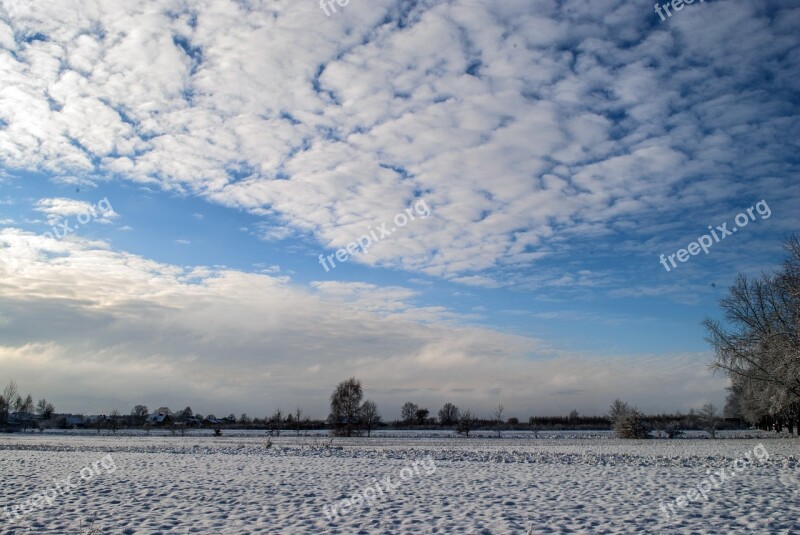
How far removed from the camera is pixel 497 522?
1169cm

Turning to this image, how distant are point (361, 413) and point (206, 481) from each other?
6679 centimetres

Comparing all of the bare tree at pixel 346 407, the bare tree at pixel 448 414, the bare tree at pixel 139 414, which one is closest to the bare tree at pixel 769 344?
the bare tree at pixel 346 407

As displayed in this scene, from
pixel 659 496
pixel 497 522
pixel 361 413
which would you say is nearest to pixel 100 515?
pixel 497 522

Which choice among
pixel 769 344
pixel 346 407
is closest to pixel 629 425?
pixel 769 344

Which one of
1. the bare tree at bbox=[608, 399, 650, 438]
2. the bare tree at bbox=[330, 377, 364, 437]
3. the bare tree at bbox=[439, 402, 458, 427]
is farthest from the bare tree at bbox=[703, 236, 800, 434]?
the bare tree at bbox=[439, 402, 458, 427]

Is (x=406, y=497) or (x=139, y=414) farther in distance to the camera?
(x=139, y=414)

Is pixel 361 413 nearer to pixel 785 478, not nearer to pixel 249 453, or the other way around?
pixel 249 453

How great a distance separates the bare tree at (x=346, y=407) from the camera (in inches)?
3108

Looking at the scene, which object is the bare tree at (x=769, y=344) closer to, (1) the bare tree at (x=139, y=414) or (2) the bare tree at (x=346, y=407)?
(2) the bare tree at (x=346, y=407)

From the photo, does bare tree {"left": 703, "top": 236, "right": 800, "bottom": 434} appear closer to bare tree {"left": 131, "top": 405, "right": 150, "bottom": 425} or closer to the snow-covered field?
the snow-covered field

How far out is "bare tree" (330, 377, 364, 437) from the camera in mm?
78938

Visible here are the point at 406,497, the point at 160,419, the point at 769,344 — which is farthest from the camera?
the point at 160,419

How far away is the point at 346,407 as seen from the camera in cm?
8306

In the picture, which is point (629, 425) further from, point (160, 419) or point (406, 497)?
point (160, 419)
